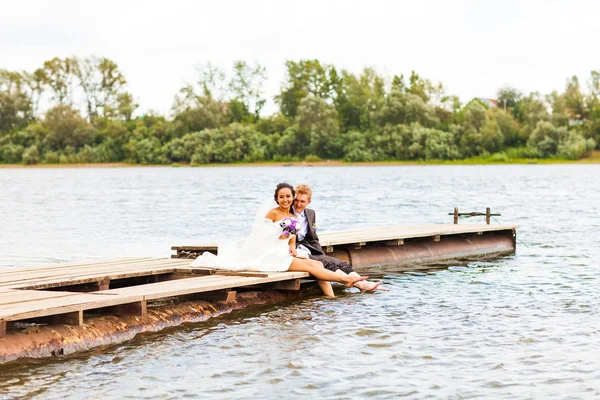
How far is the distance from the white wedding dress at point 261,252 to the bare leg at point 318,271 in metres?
0.12

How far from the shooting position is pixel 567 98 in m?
109

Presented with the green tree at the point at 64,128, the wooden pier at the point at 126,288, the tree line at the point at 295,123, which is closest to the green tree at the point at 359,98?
the tree line at the point at 295,123

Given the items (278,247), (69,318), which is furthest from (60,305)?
(278,247)

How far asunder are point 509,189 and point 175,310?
47564 millimetres

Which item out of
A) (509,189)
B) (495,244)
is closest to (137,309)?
(495,244)

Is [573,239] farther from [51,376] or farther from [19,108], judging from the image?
[19,108]

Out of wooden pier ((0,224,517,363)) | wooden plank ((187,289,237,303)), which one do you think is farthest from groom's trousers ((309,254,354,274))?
wooden plank ((187,289,237,303))

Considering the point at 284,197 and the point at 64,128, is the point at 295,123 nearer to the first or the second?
the point at 64,128

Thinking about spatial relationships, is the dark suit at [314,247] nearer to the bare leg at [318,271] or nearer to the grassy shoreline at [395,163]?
the bare leg at [318,271]

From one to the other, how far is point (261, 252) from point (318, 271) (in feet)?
3.00

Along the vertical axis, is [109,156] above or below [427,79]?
below

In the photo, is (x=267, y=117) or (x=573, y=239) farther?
(x=267, y=117)

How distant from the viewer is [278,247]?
12.7 metres

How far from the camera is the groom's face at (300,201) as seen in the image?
42.1 feet
